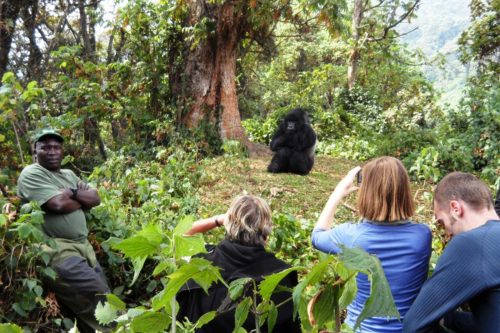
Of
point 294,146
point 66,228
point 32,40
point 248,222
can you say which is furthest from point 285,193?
point 32,40

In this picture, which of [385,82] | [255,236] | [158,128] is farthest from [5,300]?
[385,82]

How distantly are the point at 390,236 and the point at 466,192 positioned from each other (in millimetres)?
391

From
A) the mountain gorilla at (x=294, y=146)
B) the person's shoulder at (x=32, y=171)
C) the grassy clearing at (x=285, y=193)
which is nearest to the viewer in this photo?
the person's shoulder at (x=32, y=171)

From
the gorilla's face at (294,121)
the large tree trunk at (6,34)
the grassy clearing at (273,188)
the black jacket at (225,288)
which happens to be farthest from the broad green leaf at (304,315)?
the large tree trunk at (6,34)

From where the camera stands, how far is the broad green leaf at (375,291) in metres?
0.73

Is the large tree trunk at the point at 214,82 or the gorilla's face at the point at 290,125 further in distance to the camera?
the large tree trunk at the point at 214,82

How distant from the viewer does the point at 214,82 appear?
988 centimetres

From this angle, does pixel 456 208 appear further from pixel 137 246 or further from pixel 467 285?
pixel 137 246

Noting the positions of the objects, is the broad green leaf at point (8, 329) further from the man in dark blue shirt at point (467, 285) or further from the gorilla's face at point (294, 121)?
the gorilla's face at point (294, 121)

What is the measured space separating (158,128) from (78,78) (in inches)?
77.4

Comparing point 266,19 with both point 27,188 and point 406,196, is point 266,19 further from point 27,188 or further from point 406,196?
point 406,196

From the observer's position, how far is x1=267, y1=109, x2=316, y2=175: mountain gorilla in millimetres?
8281

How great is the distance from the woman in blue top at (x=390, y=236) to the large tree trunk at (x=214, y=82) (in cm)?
770

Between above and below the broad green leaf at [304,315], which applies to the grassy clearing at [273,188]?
below
